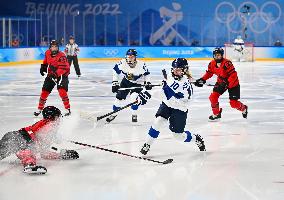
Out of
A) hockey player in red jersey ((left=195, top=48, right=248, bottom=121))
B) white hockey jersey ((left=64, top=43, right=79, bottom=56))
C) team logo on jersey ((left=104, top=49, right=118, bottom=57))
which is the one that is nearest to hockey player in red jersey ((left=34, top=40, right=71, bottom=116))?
hockey player in red jersey ((left=195, top=48, right=248, bottom=121))

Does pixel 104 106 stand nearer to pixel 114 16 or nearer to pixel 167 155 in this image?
pixel 167 155

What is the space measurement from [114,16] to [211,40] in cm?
484

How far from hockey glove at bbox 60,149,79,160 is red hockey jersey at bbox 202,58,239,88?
3187mm

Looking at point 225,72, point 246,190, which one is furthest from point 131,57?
point 246,190

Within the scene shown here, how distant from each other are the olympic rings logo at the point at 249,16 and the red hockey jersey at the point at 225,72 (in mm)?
22247

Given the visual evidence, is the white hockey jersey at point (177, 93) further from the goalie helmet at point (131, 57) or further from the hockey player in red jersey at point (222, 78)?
the hockey player in red jersey at point (222, 78)

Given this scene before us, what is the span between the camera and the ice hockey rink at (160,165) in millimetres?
4570

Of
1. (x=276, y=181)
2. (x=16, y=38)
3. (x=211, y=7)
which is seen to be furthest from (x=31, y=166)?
(x=211, y=7)

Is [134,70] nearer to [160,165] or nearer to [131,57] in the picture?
[131,57]

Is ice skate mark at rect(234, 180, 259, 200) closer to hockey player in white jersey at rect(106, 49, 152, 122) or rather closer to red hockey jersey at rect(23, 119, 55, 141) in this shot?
Answer: red hockey jersey at rect(23, 119, 55, 141)

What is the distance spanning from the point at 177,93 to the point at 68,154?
1.12 metres

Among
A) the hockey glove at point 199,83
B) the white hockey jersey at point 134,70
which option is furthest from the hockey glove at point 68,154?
the white hockey jersey at point 134,70

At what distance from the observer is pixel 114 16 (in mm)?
31422

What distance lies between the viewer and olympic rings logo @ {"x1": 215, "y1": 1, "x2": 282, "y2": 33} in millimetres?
30781
